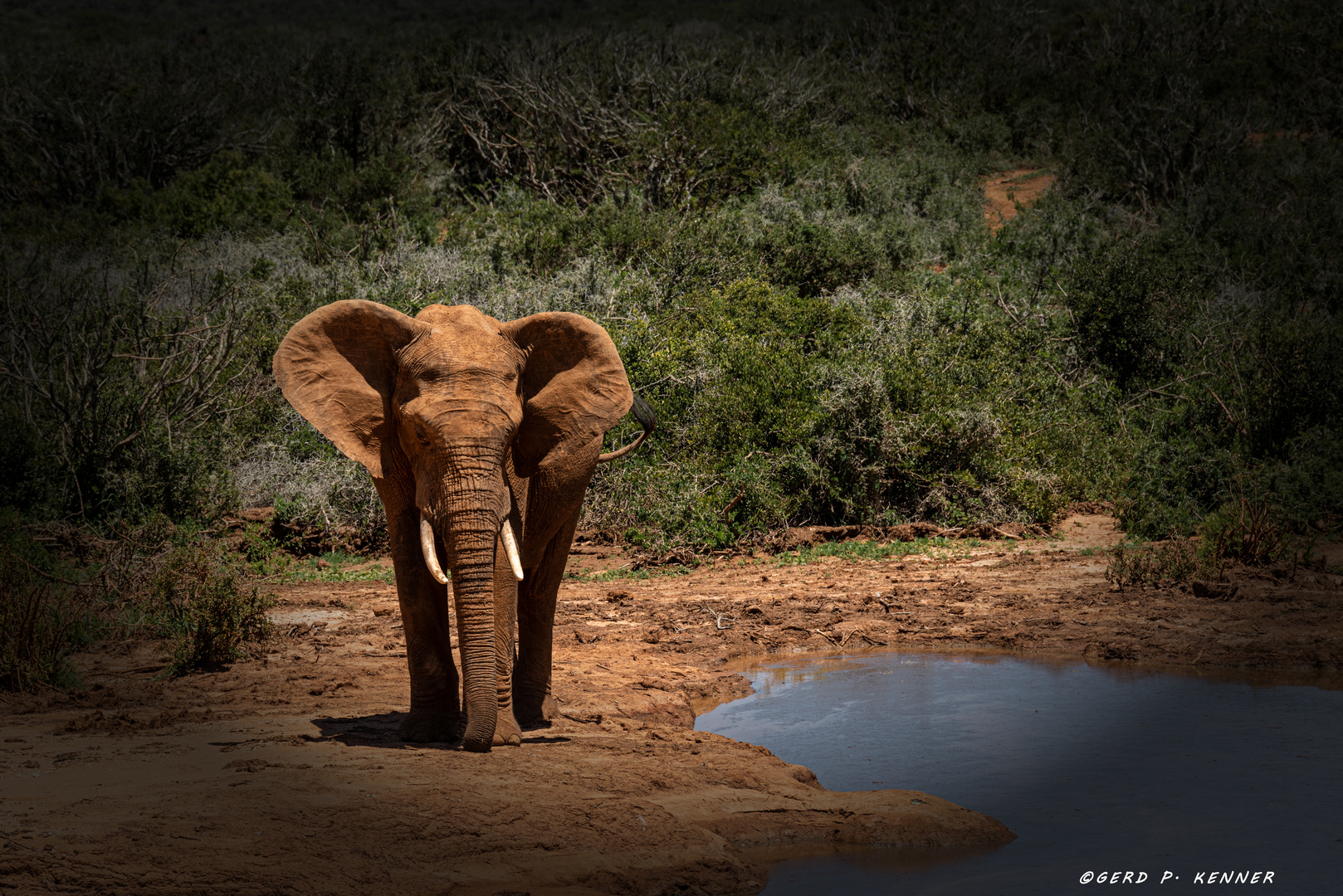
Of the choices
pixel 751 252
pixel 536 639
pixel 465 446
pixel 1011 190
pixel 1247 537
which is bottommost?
pixel 1247 537

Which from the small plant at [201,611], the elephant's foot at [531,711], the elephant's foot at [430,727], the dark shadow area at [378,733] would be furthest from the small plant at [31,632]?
the elephant's foot at [531,711]

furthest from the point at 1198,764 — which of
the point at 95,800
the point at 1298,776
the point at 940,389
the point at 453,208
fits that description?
the point at 453,208

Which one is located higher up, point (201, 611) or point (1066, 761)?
point (201, 611)

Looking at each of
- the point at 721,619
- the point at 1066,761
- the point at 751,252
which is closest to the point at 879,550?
the point at 721,619

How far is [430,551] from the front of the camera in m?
5.34

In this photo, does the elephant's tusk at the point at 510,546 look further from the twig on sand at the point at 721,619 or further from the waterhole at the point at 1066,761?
the twig on sand at the point at 721,619

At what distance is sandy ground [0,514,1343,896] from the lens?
426 cm

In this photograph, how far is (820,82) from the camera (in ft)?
84.5

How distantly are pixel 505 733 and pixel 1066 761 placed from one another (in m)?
2.96

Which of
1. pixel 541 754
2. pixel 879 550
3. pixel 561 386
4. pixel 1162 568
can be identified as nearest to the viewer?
pixel 541 754

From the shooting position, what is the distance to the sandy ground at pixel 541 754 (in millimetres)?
4262

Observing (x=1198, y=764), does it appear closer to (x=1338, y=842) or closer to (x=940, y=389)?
(x=1338, y=842)

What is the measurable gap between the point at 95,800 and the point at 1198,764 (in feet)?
17.3

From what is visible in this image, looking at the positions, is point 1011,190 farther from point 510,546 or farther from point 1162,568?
point 510,546
